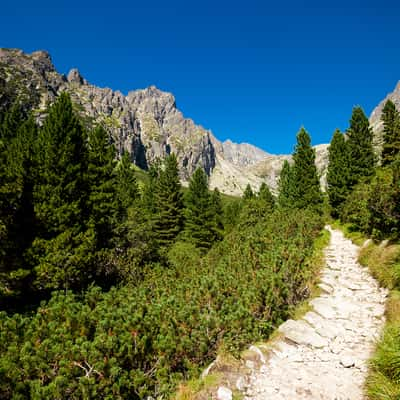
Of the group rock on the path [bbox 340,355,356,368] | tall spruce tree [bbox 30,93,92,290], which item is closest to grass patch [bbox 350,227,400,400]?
rock on the path [bbox 340,355,356,368]

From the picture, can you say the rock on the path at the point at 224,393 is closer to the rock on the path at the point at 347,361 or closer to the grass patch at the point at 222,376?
the grass patch at the point at 222,376

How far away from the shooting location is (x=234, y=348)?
543 centimetres

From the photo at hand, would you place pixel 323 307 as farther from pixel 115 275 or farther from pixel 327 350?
pixel 115 275

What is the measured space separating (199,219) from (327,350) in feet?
104

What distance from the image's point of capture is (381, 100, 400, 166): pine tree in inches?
1128

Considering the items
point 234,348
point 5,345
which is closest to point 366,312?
point 234,348

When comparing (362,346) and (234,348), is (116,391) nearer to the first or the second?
(234,348)

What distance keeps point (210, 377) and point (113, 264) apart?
17518mm

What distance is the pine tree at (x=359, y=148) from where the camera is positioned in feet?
96.3

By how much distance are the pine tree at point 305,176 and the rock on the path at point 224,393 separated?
28.4 m

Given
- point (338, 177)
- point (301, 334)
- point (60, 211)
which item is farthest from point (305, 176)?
point (301, 334)

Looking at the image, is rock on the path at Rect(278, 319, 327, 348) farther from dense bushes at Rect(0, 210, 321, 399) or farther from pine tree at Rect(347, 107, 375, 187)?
pine tree at Rect(347, 107, 375, 187)

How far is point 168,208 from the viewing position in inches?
1567

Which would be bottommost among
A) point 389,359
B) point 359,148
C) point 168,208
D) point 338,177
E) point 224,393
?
point 224,393
